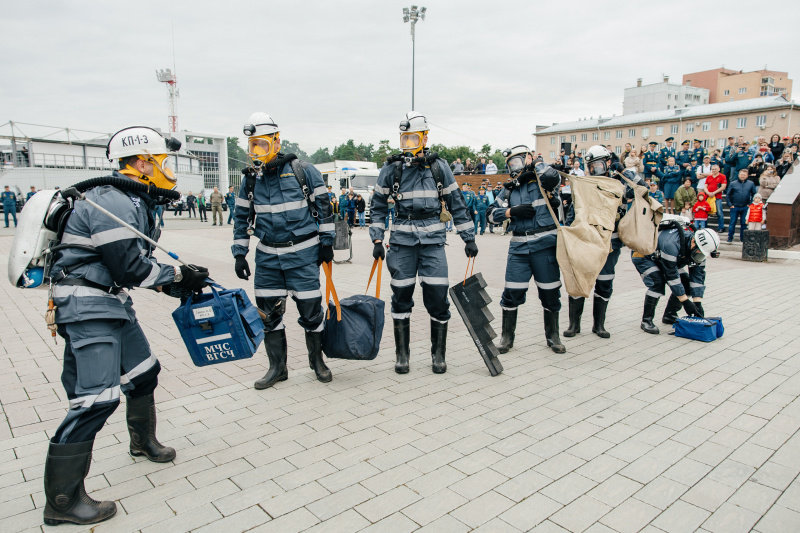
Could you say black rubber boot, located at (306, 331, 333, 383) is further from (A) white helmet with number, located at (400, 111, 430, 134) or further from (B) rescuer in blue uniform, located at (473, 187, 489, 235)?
(B) rescuer in blue uniform, located at (473, 187, 489, 235)

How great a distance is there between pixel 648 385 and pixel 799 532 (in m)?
1.99

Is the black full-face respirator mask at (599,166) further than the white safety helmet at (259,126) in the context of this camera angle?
Yes

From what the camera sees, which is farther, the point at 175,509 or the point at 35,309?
the point at 35,309

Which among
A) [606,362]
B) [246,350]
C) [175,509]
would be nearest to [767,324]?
[606,362]

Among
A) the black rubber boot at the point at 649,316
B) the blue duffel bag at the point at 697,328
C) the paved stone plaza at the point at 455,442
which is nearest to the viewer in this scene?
the paved stone plaza at the point at 455,442

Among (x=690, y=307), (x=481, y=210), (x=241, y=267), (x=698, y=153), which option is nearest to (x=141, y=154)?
(x=241, y=267)

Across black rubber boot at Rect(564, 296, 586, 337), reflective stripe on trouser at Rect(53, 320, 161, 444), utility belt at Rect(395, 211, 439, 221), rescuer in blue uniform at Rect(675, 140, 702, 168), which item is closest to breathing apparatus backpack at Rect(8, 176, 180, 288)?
reflective stripe on trouser at Rect(53, 320, 161, 444)

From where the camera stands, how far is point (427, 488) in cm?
296

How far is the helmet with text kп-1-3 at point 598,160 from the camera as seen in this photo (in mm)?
6082

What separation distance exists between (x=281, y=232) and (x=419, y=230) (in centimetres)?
124

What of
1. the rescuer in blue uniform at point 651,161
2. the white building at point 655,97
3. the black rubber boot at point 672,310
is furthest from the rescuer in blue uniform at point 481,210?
the white building at point 655,97

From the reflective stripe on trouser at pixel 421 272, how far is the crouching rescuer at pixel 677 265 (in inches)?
112

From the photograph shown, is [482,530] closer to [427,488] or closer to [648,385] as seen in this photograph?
[427,488]

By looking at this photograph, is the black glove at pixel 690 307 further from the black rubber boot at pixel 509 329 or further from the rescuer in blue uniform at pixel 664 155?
the rescuer in blue uniform at pixel 664 155
